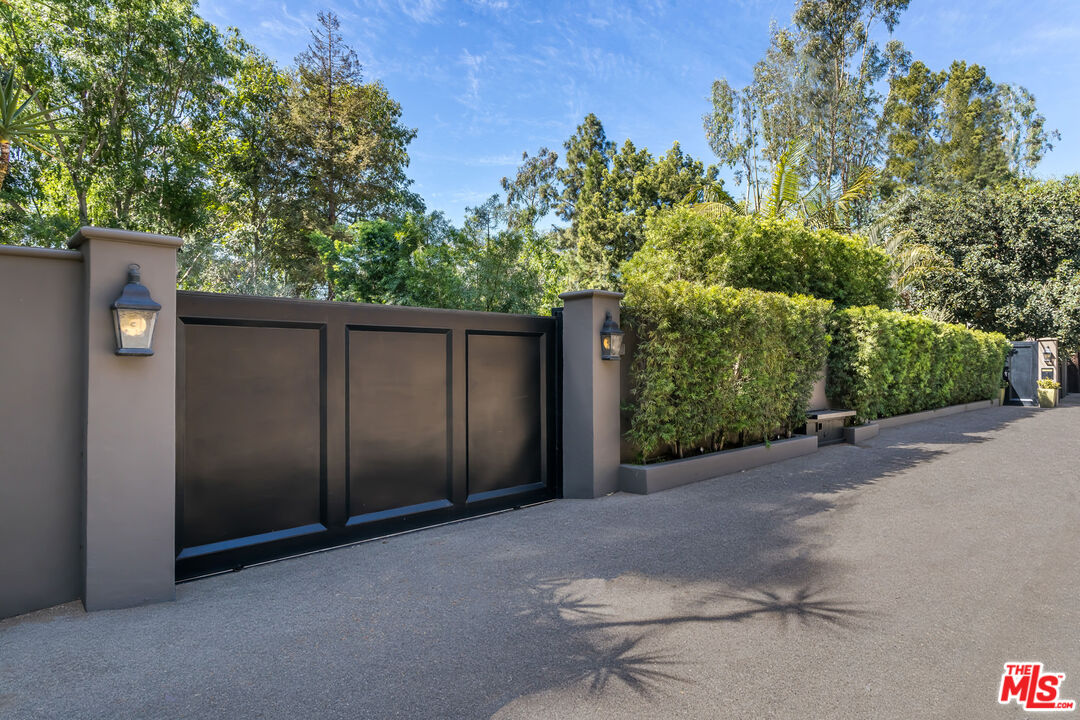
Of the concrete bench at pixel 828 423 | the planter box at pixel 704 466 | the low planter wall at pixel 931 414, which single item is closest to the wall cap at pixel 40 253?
the planter box at pixel 704 466

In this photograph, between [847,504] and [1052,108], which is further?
[1052,108]

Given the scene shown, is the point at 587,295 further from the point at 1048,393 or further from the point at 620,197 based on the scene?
the point at 620,197

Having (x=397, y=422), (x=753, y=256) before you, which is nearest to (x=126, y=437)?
(x=397, y=422)

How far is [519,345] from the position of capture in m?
5.40

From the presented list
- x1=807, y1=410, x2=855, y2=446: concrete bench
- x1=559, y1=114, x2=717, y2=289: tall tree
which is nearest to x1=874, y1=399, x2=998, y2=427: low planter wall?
x1=807, y1=410, x2=855, y2=446: concrete bench

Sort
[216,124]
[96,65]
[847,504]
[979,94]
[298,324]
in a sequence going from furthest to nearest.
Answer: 1. [979,94]
2. [216,124]
3. [96,65]
4. [847,504]
5. [298,324]

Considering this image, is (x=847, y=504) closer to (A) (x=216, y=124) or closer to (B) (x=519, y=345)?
(B) (x=519, y=345)

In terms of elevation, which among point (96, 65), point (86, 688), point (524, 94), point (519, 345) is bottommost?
point (86, 688)

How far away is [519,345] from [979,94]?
34034mm

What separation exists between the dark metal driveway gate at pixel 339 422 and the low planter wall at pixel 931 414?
7.23 metres

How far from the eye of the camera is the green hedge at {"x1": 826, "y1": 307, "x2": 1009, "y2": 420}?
8.98m

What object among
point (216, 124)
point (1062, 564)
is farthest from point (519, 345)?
point (216, 124)

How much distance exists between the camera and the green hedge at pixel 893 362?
8984 mm

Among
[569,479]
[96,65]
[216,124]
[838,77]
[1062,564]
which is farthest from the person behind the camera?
[838,77]
